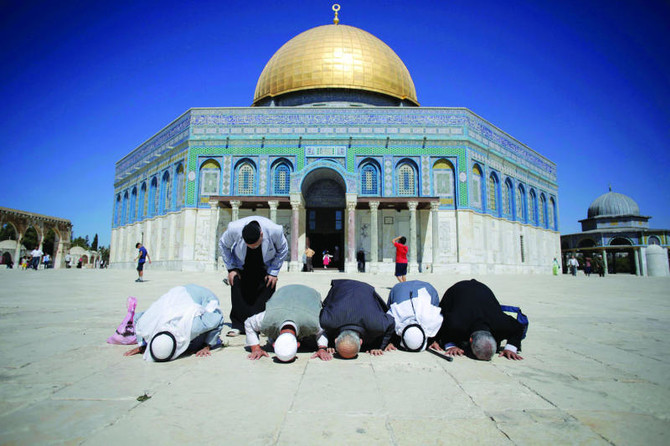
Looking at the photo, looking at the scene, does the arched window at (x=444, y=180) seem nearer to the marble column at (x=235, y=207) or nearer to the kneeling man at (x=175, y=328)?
the marble column at (x=235, y=207)

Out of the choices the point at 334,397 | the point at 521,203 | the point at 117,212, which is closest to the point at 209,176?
the point at 117,212

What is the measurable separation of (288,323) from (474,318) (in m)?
1.69

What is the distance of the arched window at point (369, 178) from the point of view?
21156mm

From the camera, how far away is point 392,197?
19969 millimetres

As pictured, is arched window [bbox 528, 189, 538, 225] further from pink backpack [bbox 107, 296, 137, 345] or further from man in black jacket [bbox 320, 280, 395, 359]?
pink backpack [bbox 107, 296, 137, 345]

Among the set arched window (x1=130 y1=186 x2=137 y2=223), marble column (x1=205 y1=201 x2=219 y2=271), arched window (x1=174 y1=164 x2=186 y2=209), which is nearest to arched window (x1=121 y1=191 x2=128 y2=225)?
arched window (x1=130 y1=186 x2=137 y2=223)

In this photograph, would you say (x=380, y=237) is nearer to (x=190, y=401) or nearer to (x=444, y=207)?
(x=444, y=207)

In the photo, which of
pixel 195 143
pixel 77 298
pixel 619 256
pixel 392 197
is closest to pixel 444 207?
pixel 392 197

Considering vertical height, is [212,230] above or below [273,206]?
below

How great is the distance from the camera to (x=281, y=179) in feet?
69.5

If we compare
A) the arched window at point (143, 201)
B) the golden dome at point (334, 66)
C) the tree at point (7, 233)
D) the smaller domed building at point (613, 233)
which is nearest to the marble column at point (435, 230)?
the golden dome at point (334, 66)

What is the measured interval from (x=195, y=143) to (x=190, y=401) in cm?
2115

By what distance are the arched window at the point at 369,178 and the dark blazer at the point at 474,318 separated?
1738 centimetres

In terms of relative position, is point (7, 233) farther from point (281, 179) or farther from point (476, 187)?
point (476, 187)
